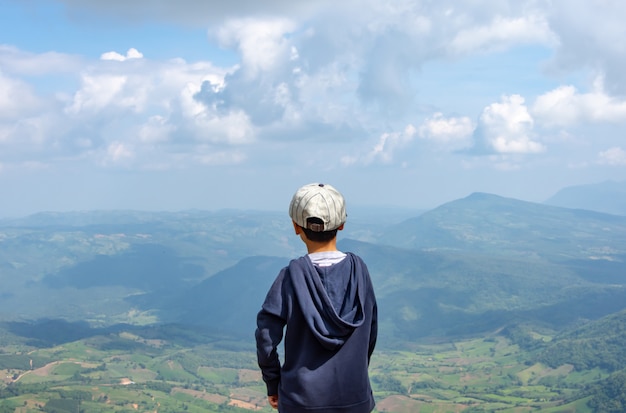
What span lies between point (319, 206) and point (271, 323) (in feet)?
3.95

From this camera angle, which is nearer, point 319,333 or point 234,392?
point 319,333

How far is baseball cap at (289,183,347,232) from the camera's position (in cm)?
619

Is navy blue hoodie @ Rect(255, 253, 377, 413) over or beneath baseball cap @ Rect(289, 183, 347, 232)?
beneath

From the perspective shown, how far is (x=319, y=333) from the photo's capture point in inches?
235

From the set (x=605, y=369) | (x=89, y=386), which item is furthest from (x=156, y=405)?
(x=605, y=369)

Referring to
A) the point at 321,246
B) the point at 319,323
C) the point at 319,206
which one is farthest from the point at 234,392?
the point at 319,206

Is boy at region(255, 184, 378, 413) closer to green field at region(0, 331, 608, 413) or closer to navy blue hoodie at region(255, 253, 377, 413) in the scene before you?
navy blue hoodie at region(255, 253, 377, 413)

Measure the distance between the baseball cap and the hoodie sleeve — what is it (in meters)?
→ 0.56

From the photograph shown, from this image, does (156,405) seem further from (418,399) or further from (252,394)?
(418,399)

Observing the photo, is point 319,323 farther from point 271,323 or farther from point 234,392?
point 234,392

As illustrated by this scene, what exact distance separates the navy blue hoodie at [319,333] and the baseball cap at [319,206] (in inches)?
13.9

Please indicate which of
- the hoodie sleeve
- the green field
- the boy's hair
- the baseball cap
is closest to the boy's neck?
the boy's hair

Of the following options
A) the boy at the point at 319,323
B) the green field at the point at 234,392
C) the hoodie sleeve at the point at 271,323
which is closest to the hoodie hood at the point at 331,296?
the boy at the point at 319,323

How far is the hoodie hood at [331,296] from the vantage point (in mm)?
5977
